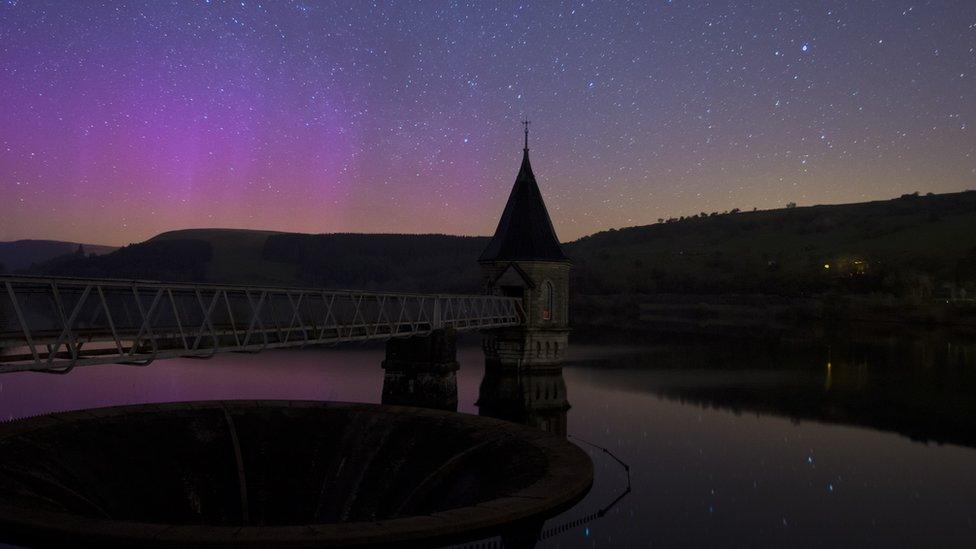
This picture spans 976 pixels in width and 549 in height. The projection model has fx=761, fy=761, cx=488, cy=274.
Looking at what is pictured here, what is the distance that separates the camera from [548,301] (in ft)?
150

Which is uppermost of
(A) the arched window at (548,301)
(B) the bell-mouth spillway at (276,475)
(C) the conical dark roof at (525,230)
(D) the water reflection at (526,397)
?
(C) the conical dark roof at (525,230)

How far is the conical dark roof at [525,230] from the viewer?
4538 centimetres

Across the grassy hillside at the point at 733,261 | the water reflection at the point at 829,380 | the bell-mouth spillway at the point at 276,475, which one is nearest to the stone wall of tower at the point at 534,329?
the water reflection at the point at 829,380

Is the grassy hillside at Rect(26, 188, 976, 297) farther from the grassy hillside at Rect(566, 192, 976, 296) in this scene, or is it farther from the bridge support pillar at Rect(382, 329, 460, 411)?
the bridge support pillar at Rect(382, 329, 460, 411)

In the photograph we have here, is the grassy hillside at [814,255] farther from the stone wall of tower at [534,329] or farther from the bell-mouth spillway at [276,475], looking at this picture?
the bell-mouth spillway at [276,475]

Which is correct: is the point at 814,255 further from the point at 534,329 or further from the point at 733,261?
the point at 534,329

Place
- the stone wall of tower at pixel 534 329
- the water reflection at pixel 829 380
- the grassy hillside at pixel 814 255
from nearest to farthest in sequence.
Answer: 1. the water reflection at pixel 829 380
2. the stone wall of tower at pixel 534 329
3. the grassy hillside at pixel 814 255

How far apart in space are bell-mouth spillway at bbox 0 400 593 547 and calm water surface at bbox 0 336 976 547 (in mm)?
2266

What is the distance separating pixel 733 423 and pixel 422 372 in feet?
49.3

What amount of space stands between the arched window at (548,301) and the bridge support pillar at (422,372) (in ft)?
39.2

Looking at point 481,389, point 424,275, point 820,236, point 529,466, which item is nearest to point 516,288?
point 481,389

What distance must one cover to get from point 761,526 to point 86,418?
19.7m

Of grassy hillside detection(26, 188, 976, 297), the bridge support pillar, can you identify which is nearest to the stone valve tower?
the bridge support pillar

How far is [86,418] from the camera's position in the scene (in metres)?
22.8
